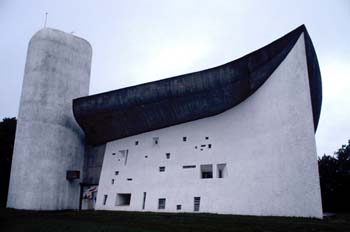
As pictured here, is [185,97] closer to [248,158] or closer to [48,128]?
[248,158]

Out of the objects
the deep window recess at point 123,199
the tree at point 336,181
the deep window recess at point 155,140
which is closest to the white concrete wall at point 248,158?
the deep window recess at point 155,140

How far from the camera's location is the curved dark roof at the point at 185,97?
16156 millimetres

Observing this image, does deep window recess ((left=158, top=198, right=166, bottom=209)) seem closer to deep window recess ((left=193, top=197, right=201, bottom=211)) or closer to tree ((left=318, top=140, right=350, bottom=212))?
deep window recess ((left=193, top=197, right=201, bottom=211))

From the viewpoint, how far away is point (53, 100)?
22.5 metres

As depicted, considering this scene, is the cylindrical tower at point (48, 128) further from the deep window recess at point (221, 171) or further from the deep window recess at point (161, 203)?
the deep window recess at point (221, 171)

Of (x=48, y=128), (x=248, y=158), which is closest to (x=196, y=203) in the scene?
(x=248, y=158)

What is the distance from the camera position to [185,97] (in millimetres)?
18234

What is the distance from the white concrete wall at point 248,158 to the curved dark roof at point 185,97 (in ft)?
1.96

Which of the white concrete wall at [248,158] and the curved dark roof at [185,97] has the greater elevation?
the curved dark roof at [185,97]

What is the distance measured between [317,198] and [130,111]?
11.9m

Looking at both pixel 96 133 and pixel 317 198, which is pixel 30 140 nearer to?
pixel 96 133

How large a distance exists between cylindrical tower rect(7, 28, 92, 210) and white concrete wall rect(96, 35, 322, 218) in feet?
13.5

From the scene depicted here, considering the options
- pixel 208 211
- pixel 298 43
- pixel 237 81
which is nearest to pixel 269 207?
pixel 208 211

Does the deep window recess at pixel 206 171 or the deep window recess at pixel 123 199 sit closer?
the deep window recess at pixel 206 171
